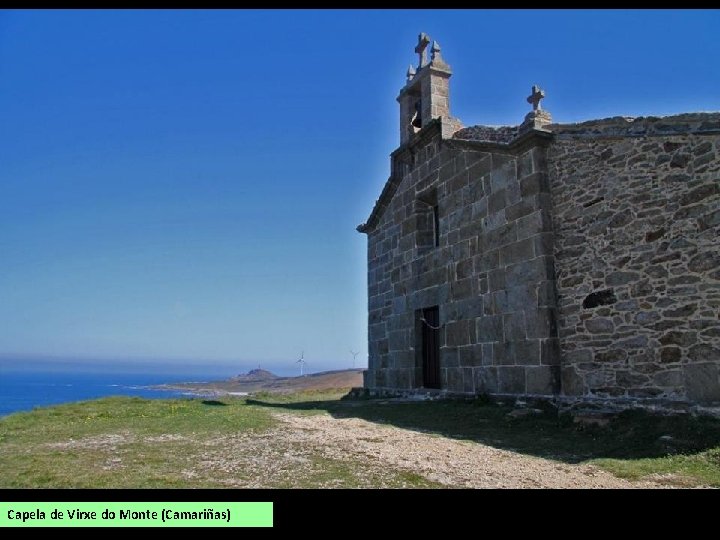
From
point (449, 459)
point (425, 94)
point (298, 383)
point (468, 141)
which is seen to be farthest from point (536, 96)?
point (298, 383)

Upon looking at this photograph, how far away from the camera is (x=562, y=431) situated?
906 centimetres

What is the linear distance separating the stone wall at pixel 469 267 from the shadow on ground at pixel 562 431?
1184 millimetres

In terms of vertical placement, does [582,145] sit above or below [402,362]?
above

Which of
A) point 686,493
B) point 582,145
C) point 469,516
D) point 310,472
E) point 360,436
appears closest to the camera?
point 469,516

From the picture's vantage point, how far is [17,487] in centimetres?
543

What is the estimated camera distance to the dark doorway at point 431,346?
592 inches

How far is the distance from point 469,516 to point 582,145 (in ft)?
28.8

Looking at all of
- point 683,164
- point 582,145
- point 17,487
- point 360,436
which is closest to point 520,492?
point 17,487

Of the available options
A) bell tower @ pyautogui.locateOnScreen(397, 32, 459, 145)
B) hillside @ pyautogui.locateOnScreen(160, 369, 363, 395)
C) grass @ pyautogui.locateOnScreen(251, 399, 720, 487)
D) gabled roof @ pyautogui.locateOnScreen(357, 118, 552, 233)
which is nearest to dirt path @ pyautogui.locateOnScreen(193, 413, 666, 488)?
grass @ pyautogui.locateOnScreen(251, 399, 720, 487)

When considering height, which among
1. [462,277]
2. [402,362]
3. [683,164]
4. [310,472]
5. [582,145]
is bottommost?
[310,472]

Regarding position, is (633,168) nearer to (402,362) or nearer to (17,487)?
(402,362)

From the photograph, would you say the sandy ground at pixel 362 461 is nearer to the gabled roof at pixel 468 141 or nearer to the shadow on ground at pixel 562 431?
the shadow on ground at pixel 562 431

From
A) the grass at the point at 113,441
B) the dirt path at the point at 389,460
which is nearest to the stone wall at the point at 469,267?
the dirt path at the point at 389,460

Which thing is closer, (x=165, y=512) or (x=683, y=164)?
(x=165, y=512)
